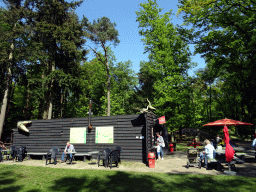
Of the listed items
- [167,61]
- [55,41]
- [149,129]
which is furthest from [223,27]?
[55,41]

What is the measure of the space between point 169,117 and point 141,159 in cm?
986

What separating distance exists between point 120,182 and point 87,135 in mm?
6467

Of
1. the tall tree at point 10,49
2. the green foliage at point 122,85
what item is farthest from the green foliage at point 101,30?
the green foliage at point 122,85

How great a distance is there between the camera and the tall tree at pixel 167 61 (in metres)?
19.6

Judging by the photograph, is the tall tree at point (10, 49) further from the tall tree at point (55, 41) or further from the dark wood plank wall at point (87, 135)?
the dark wood plank wall at point (87, 135)

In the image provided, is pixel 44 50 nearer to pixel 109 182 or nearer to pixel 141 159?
pixel 141 159

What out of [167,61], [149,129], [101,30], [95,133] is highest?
[101,30]

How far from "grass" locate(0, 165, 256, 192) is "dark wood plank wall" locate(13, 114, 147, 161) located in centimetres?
327

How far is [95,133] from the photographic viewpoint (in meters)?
12.8

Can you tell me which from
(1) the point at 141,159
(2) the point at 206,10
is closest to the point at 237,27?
(2) the point at 206,10

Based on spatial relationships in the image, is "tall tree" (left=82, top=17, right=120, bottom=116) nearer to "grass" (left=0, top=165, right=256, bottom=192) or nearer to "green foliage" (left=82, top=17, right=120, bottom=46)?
"green foliage" (left=82, top=17, right=120, bottom=46)

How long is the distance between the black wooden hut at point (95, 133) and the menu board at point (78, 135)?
165 mm

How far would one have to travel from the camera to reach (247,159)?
424 inches

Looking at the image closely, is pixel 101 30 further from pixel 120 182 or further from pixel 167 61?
pixel 120 182
